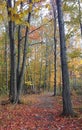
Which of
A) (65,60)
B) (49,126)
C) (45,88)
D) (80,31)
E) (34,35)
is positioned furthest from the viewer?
(45,88)

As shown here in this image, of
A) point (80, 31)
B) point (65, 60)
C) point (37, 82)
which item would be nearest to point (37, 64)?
point (37, 82)

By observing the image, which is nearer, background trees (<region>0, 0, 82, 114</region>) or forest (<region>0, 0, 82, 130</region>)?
forest (<region>0, 0, 82, 130</region>)

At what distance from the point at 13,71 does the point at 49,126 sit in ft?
25.1

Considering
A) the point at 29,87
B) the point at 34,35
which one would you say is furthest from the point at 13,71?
the point at 29,87

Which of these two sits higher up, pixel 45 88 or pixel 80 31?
pixel 80 31

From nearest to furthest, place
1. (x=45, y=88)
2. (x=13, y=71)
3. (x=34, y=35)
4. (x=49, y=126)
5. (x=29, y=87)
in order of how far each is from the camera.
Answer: (x=49, y=126), (x=13, y=71), (x=34, y=35), (x=29, y=87), (x=45, y=88)

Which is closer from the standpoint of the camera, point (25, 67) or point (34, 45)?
point (25, 67)

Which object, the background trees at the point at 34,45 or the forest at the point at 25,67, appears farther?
the background trees at the point at 34,45

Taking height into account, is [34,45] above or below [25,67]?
above

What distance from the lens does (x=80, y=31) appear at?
71.2 feet

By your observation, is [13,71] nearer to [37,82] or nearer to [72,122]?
[72,122]

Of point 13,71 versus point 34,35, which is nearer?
point 13,71

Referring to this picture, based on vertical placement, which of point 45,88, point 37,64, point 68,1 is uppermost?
point 68,1

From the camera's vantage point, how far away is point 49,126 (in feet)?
27.4
